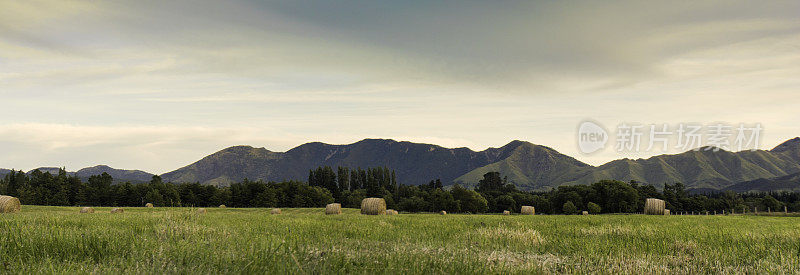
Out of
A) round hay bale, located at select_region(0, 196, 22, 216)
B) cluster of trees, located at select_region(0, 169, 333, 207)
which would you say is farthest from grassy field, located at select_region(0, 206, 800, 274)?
cluster of trees, located at select_region(0, 169, 333, 207)

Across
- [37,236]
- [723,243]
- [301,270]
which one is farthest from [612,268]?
[37,236]

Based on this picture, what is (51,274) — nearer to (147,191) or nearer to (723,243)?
(723,243)

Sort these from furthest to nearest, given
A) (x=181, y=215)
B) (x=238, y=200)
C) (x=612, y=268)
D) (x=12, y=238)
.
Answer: (x=238, y=200), (x=181, y=215), (x=12, y=238), (x=612, y=268)

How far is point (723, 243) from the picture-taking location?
8039mm

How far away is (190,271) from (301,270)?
3.74 ft

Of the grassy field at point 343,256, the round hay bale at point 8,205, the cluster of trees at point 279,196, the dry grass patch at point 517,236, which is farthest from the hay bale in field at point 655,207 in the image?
the cluster of trees at point 279,196

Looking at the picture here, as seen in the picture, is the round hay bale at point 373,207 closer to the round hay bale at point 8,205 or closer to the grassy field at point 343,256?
the round hay bale at point 8,205

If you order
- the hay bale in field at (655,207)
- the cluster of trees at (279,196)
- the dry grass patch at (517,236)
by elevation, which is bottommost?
the cluster of trees at (279,196)

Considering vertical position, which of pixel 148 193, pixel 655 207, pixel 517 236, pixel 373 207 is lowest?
pixel 148 193

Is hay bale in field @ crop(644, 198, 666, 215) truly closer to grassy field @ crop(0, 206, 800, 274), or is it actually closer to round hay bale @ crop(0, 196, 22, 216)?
grassy field @ crop(0, 206, 800, 274)

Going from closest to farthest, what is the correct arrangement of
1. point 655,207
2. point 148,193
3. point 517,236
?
point 517,236
point 655,207
point 148,193

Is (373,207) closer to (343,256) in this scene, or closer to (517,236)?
(517,236)

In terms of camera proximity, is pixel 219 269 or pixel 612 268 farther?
pixel 612 268

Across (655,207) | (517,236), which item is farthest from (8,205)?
(655,207)
